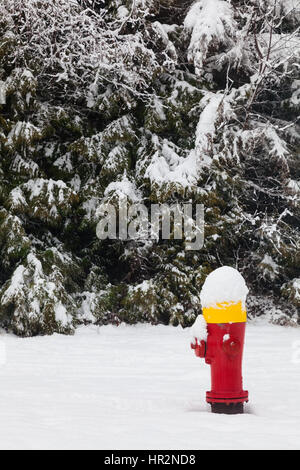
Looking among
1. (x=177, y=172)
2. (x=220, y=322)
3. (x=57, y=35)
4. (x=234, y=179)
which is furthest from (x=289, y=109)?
(x=220, y=322)

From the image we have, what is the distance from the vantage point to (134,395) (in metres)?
3.89

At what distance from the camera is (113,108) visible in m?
8.15

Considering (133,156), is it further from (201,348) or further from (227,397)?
(227,397)

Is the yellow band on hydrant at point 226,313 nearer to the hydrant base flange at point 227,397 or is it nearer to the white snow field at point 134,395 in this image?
the hydrant base flange at point 227,397

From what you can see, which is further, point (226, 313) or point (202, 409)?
point (202, 409)

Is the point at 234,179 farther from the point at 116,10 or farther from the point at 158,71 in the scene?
the point at 116,10

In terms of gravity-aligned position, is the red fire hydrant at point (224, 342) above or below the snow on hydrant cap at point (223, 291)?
below

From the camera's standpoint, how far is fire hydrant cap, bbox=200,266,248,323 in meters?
3.36

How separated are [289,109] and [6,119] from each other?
405 cm

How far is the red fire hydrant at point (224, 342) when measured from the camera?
3.35 metres

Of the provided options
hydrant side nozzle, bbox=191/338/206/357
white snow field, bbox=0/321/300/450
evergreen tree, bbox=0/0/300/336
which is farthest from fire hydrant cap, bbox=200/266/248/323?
evergreen tree, bbox=0/0/300/336

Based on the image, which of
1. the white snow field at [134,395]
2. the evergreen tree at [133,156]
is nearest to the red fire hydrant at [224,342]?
the white snow field at [134,395]

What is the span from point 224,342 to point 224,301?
220 millimetres

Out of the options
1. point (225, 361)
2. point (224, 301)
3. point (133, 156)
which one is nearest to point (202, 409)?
point (225, 361)
